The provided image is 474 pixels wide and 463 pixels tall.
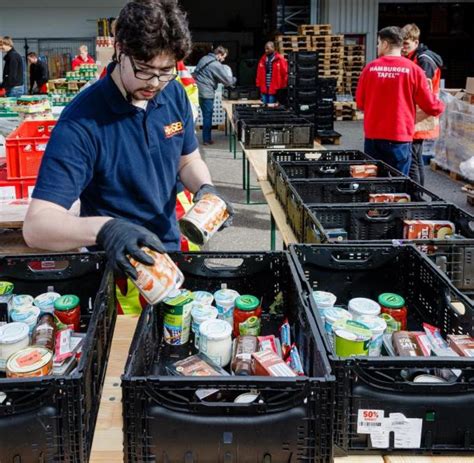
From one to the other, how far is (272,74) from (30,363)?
43.6ft

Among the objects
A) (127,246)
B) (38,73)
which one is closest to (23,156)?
(127,246)

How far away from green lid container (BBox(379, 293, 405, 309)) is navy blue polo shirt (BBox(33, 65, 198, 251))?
90 centimetres

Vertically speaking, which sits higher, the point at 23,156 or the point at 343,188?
the point at 23,156

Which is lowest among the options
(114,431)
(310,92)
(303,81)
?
(114,431)

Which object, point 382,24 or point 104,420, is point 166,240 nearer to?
point 104,420

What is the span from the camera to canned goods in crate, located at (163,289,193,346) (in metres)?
2.08

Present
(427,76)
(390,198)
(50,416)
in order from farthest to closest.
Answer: (427,76)
(390,198)
(50,416)

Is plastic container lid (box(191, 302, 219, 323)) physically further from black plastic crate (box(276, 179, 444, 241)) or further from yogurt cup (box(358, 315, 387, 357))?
black plastic crate (box(276, 179, 444, 241))

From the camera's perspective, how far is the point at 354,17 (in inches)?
733

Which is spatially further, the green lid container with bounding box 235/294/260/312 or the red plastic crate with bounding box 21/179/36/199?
the red plastic crate with bounding box 21/179/36/199

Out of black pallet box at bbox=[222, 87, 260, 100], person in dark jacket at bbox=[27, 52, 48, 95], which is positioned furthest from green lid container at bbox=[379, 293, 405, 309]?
person in dark jacket at bbox=[27, 52, 48, 95]

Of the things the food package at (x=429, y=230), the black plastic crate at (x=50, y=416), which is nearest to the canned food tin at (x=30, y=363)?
the black plastic crate at (x=50, y=416)

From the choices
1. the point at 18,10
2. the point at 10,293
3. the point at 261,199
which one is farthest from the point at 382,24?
the point at 10,293

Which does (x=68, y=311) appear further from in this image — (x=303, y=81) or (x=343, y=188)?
(x=303, y=81)
